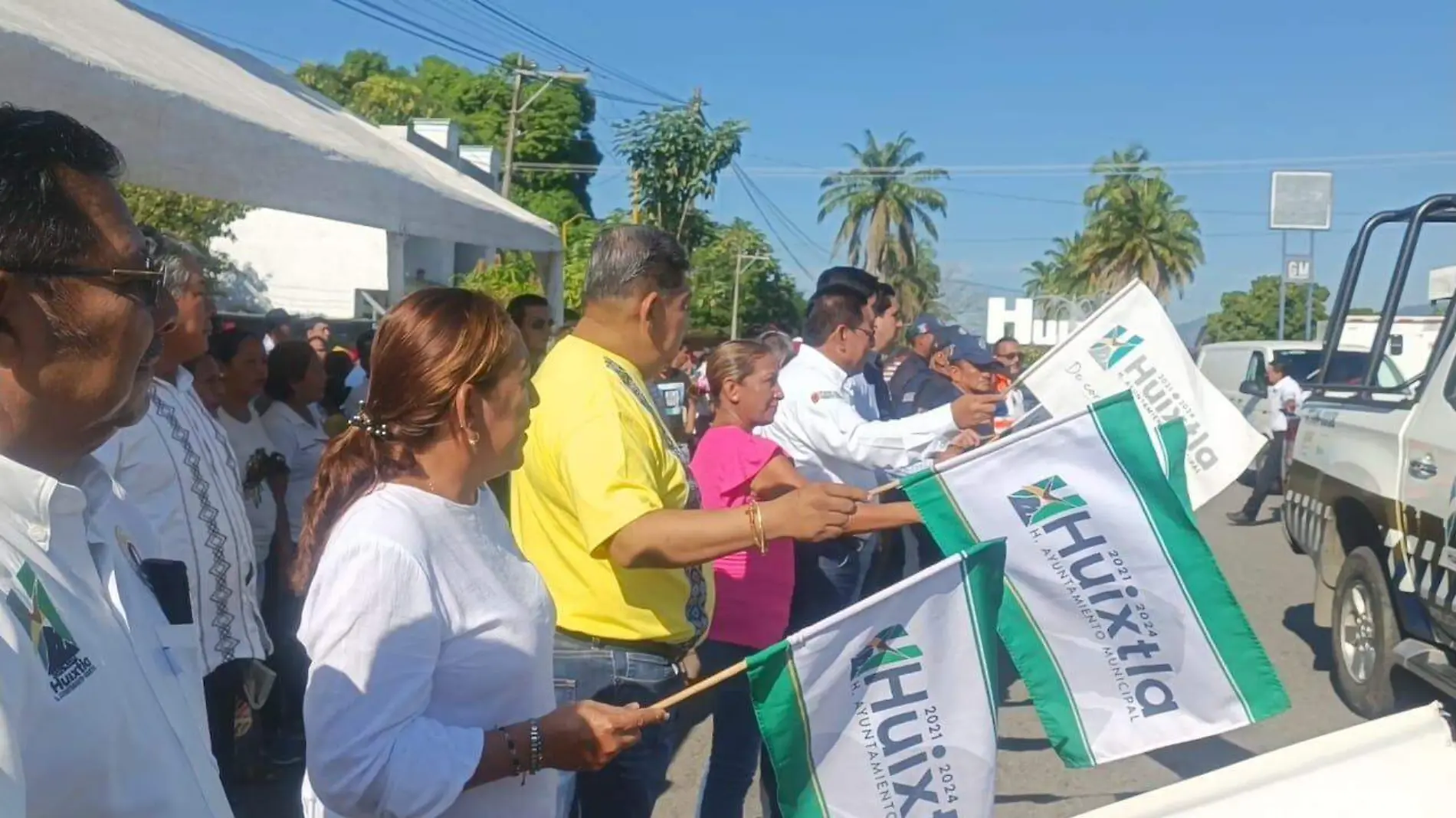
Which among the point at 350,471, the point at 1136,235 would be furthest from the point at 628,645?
the point at 1136,235

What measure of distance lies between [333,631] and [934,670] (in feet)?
4.52

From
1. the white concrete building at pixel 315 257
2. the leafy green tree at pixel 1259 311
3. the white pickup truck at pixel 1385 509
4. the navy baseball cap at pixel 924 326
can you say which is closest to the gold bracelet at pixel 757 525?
the white pickup truck at pixel 1385 509

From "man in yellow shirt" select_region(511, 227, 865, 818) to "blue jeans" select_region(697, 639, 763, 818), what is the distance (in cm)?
56

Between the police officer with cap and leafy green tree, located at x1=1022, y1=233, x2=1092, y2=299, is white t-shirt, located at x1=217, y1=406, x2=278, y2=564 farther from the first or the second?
leafy green tree, located at x1=1022, y1=233, x2=1092, y2=299

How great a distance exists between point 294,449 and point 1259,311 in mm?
75327

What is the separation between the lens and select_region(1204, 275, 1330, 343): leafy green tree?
226 ft

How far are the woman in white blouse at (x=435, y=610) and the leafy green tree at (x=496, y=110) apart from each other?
45535mm

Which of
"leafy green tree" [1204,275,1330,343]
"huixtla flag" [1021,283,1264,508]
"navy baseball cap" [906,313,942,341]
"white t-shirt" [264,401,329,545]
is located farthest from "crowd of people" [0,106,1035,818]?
"leafy green tree" [1204,275,1330,343]

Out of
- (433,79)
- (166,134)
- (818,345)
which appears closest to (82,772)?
(166,134)

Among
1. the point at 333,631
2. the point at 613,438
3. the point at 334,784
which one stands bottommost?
the point at 334,784

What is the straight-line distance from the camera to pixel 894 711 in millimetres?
2678

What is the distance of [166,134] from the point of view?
4219 mm

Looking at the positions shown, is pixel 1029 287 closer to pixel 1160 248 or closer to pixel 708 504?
pixel 1160 248

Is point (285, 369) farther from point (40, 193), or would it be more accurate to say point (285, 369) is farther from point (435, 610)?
point (40, 193)
